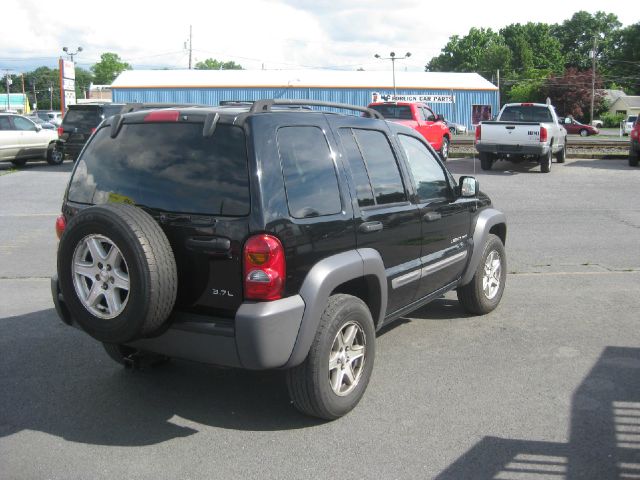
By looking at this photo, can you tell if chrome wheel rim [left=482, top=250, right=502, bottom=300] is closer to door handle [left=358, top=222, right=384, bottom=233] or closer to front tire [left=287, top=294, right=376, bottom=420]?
door handle [left=358, top=222, right=384, bottom=233]

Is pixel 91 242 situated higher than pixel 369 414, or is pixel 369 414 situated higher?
pixel 91 242

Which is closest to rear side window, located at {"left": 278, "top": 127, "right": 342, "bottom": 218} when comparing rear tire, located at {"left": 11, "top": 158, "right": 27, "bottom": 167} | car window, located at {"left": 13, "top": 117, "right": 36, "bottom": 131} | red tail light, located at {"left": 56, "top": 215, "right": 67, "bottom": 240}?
red tail light, located at {"left": 56, "top": 215, "right": 67, "bottom": 240}

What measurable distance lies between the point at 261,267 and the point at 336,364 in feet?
2.95

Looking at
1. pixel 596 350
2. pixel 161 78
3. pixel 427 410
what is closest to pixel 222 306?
pixel 427 410

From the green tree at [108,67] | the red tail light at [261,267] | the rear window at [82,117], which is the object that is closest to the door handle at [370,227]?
the red tail light at [261,267]

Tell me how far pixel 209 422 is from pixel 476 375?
6.37ft

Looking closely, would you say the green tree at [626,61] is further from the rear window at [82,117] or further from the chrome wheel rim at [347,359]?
the chrome wheel rim at [347,359]

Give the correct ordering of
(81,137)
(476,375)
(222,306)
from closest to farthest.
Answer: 1. (222,306)
2. (476,375)
3. (81,137)

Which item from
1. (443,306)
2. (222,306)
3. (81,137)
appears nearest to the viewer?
(222,306)

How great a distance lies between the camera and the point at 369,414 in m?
4.43

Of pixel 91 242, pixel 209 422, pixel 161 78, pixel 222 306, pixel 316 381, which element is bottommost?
pixel 209 422

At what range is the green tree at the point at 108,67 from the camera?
481 ft

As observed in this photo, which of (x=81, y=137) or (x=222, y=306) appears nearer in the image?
(x=222, y=306)

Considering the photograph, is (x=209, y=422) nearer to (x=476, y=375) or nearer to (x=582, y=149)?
(x=476, y=375)
